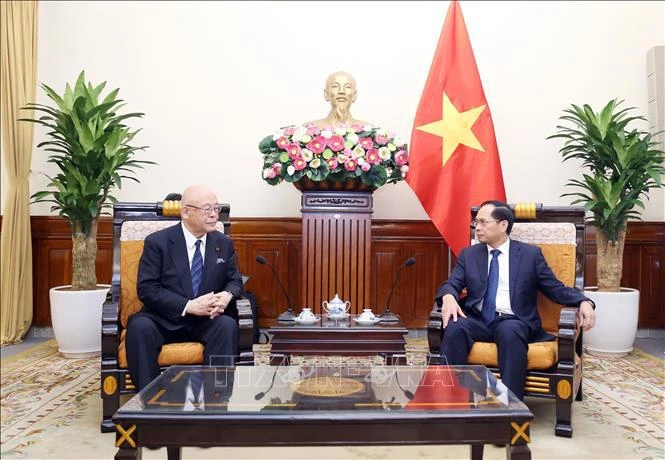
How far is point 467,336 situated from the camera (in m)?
2.62

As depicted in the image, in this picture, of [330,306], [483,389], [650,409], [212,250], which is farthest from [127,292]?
[650,409]

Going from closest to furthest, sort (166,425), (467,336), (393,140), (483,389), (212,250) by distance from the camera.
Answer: (166,425) < (483,389) < (467,336) < (212,250) < (393,140)

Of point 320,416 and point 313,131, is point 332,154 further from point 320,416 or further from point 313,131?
point 320,416

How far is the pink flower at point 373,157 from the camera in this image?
128 inches

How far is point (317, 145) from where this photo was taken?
127 inches

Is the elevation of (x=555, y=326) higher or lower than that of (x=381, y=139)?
lower

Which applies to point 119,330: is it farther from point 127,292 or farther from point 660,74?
point 660,74

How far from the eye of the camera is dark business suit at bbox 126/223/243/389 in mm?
2482

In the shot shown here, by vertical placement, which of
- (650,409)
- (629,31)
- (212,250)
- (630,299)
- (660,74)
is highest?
(629,31)

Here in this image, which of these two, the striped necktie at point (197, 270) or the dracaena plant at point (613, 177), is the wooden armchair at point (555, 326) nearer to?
the striped necktie at point (197, 270)

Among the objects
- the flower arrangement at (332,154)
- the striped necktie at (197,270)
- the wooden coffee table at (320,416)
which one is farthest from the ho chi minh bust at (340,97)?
the wooden coffee table at (320,416)

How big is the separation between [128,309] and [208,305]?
524 millimetres

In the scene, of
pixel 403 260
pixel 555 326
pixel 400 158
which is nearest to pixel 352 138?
pixel 400 158

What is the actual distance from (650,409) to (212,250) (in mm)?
2241
